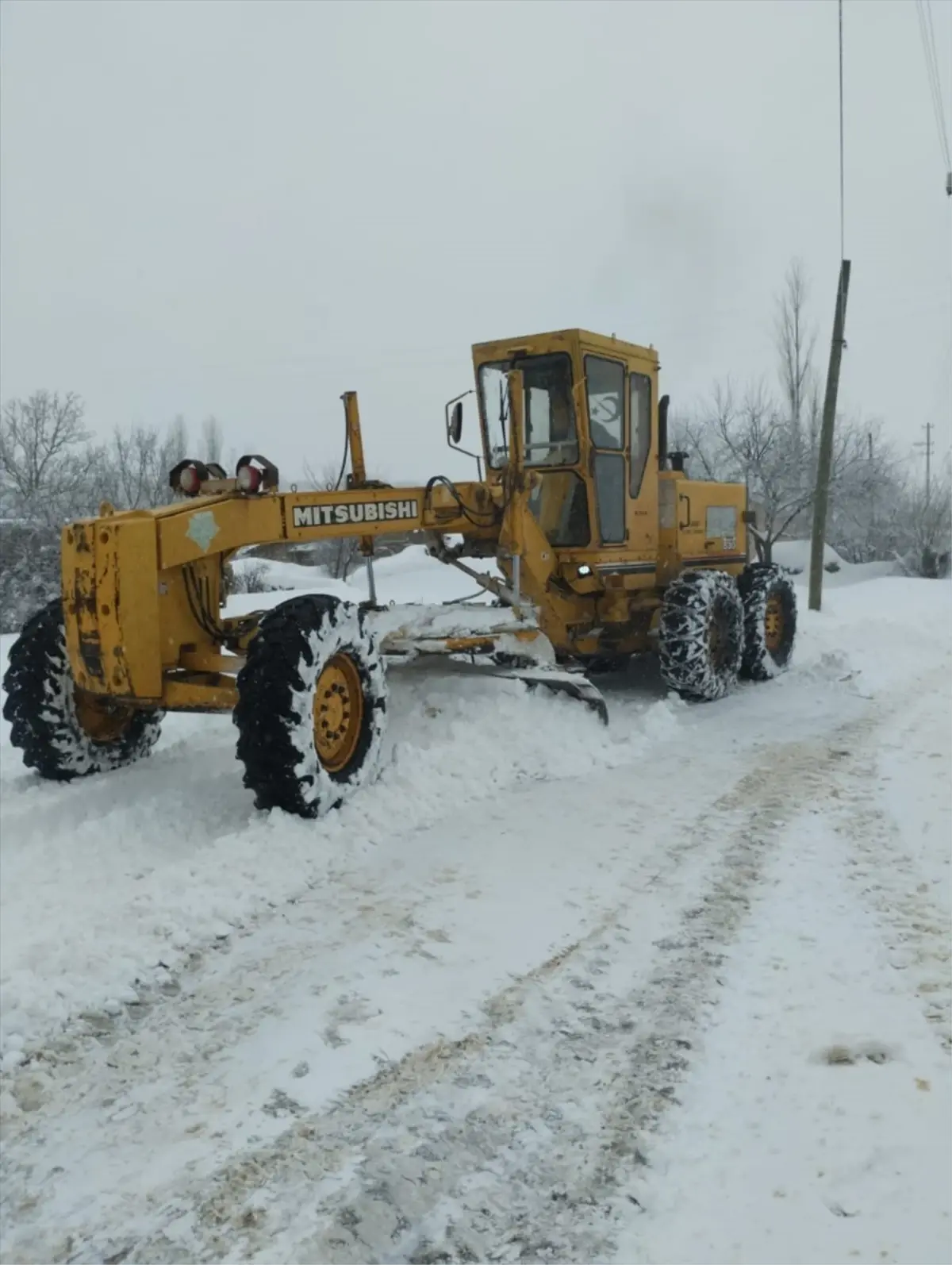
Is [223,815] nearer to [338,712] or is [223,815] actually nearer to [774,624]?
[338,712]

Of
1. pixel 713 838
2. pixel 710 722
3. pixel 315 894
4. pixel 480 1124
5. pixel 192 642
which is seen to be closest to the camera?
pixel 480 1124

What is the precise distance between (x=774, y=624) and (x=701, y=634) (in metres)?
2.53

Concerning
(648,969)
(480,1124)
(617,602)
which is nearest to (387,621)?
(617,602)

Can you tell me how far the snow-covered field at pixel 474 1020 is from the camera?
2361 millimetres

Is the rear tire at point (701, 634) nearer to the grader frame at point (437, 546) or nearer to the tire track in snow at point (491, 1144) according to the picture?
the grader frame at point (437, 546)

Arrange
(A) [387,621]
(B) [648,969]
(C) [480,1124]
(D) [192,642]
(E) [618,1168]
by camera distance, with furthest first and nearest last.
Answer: (A) [387,621]
(D) [192,642]
(B) [648,969]
(C) [480,1124]
(E) [618,1168]

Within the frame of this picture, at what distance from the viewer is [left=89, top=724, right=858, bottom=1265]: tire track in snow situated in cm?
227

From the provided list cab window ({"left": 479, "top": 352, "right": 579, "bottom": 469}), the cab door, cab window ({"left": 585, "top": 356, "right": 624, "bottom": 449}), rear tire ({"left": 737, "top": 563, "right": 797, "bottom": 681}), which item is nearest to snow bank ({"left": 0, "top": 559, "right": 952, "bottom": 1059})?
rear tire ({"left": 737, "top": 563, "right": 797, "bottom": 681})

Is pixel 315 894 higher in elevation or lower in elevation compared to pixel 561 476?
lower

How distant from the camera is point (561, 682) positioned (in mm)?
7059

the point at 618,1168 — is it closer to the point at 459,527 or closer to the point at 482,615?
the point at 482,615

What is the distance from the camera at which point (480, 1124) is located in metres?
2.70

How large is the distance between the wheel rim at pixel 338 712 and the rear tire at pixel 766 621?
5.18 metres

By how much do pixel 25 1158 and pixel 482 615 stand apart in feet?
16.3
